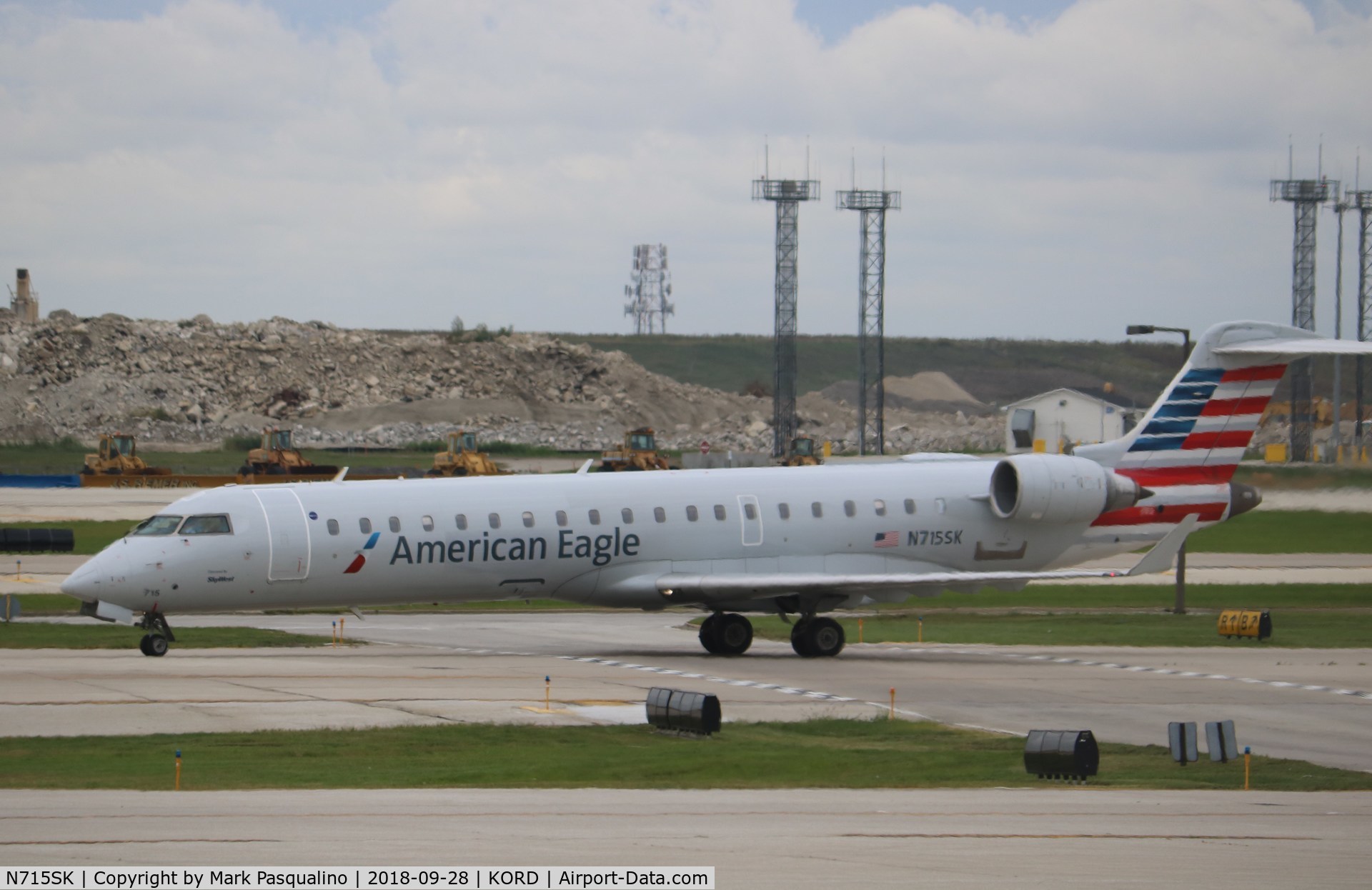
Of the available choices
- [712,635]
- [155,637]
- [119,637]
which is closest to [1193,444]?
[712,635]

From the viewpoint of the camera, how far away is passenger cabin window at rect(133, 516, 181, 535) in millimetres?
27922

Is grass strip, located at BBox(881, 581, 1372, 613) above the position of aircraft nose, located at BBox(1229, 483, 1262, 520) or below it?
below

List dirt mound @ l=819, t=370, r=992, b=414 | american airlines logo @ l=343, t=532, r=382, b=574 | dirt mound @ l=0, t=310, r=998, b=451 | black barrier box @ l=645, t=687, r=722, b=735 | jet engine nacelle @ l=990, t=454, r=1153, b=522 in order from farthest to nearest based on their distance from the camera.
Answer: dirt mound @ l=819, t=370, r=992, b=414
dirt mound @ l=0, t=310, r=998, b=451
jet engine nacelle @ l=990, t=454, r=1153, b=522
american airlines logo @ l=343, t=532, r=382, b=574
black barrier box @ l=645, t=687, r=722, b=735

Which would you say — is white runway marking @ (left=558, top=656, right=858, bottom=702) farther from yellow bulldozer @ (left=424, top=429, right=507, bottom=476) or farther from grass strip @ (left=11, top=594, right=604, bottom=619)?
yellow bulldozer @ (left=424, top=429, right=507, bottom=476)

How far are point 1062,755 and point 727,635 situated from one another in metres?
13.8

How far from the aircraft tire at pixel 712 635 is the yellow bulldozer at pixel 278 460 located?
5961 cm

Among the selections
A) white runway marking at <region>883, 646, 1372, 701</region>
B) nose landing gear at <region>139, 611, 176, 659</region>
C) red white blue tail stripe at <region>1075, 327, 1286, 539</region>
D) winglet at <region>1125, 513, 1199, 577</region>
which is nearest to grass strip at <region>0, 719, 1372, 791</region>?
white runway marking at <region>883, 646, 1372, 701</region>

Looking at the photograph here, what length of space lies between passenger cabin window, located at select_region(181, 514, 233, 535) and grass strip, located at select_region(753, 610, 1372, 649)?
40.4 feet

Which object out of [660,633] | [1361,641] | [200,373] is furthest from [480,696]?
[200,373]

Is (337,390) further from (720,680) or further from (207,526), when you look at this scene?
(720,680)

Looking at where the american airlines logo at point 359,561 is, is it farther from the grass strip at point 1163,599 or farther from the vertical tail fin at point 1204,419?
the grass strip at point 1163,599

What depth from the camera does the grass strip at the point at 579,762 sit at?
17.7 metres

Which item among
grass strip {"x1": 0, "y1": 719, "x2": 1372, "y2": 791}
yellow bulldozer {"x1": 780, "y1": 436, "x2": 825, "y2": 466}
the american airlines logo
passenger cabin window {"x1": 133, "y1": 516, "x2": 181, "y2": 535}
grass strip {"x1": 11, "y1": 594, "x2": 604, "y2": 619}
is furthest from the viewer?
yellow bulldozer {"x1": 780, "y1": 436, "x2": 825, "y2": 466}

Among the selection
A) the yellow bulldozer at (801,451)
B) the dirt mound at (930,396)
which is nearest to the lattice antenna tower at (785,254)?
the yellow bulldozer at (801,451)
